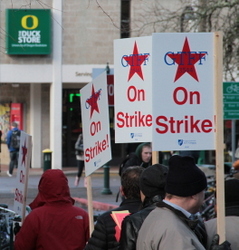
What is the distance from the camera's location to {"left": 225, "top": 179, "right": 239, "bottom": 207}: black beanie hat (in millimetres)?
4941

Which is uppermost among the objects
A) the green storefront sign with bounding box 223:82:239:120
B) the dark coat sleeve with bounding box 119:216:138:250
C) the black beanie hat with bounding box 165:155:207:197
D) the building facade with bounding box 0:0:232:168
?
the building facade with bounding box 0:0:232:168

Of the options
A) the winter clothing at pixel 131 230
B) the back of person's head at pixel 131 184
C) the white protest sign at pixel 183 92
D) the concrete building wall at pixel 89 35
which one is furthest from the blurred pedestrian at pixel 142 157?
the concrete building wall at pixel 89 35

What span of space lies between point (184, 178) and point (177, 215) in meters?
0.22

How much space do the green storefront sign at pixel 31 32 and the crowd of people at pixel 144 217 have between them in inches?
820

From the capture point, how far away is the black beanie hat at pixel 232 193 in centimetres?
494

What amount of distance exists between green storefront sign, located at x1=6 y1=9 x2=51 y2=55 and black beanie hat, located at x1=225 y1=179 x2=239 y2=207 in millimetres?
22142

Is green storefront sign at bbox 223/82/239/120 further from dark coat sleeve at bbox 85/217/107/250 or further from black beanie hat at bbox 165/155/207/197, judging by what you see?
black beanie hat at bbox 165/155/207/197

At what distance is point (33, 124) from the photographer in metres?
28.2

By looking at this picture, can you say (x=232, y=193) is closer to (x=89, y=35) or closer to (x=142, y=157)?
(x=142, y=157)

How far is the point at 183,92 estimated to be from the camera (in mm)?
5289

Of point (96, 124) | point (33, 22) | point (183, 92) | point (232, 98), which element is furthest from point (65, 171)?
point (183, 92)

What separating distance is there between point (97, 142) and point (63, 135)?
886 inches

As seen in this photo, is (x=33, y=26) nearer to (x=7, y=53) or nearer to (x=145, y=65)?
(x=7, y=53)

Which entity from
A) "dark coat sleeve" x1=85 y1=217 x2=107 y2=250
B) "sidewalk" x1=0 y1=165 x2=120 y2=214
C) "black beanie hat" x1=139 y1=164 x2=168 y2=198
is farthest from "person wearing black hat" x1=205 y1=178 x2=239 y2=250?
"sidewalk" x1=0 y1=165 x2=120 y2=214
